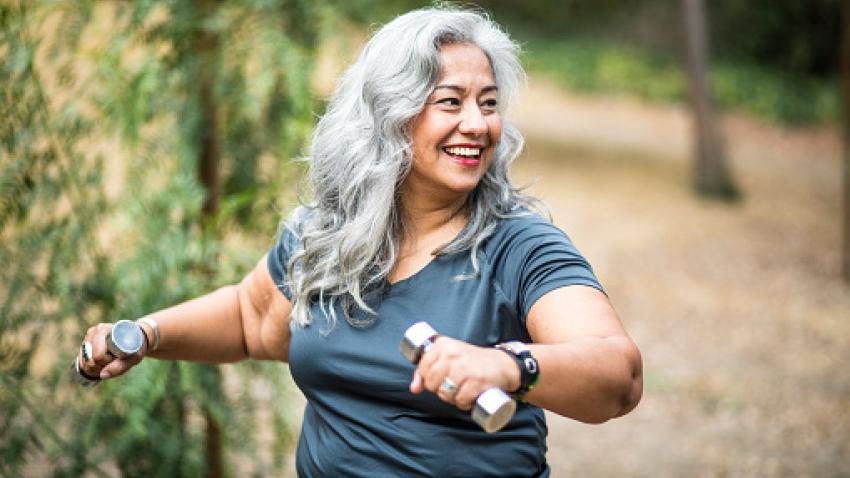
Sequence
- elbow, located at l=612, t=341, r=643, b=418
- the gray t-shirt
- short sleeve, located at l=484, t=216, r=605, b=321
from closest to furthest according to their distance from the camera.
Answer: elbow, located at l=612, t=341, r=643, b=418
short sleeve, located at l=484, t=216, r=605, b=321
the gray t-shirt

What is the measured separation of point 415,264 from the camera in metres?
2.01

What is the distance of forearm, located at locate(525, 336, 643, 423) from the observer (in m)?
1.57

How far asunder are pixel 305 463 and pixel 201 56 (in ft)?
5.84

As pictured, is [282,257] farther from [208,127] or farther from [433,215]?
[208,127]

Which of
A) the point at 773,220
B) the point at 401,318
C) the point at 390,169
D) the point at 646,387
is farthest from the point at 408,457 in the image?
the point at 773,220

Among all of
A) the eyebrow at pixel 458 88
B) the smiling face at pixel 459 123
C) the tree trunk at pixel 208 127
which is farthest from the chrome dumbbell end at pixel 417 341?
the tree trunk at pixel 208 127

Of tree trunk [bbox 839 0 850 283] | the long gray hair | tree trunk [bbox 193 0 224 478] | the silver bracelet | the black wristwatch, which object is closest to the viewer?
the black wristwatch

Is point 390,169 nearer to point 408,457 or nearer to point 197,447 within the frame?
point 408,457

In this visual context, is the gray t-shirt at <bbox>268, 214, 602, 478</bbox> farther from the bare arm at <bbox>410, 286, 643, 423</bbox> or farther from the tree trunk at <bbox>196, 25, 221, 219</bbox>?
the tree trunk at <bbox>196, 25, 221, 219</bbox>

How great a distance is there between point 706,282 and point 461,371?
9.55 meters

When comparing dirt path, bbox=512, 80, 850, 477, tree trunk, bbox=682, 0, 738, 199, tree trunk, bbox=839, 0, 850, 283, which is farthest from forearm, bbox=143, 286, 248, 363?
tree trunk, bbox=682, 0, 738, 199

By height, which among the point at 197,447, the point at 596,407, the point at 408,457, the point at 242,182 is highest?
the point at 596,407

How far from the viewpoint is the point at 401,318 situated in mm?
1928

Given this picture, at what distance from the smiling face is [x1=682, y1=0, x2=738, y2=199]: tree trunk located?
11.8 metres
